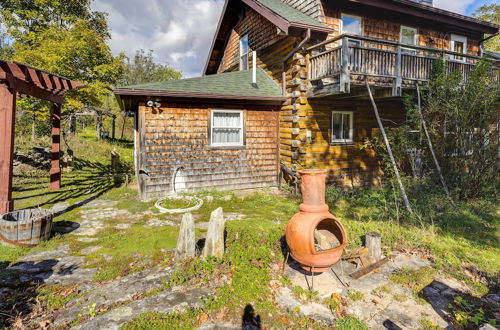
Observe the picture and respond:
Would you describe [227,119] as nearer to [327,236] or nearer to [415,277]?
[327,236]

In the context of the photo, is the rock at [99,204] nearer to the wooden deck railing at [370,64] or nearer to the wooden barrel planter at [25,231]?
the wooden barrel planter at [25,231]

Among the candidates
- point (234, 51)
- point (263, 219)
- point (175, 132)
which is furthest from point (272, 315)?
point (234, 51)

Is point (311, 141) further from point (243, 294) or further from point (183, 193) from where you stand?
point (243, 294)

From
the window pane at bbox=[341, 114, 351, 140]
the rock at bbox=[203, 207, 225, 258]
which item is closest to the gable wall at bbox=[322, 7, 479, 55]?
the window pane at bbox=[341, 114, 351, 140]

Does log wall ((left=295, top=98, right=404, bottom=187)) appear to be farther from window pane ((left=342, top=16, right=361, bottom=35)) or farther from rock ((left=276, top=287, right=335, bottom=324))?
rock ((left=276, top=287, right=335, bottom=324))

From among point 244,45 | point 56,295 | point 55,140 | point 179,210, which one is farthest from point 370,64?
point 55,140

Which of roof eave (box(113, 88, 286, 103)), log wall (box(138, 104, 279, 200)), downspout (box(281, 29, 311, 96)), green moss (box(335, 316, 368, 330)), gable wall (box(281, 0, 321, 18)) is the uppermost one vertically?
gable wall (box(281, 0, 321, 18))

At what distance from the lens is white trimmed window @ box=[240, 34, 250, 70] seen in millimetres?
13137

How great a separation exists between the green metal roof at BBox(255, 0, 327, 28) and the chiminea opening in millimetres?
6881

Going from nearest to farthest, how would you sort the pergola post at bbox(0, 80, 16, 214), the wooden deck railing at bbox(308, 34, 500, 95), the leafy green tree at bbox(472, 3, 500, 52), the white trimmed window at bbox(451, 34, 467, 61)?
the pergola post at bbox(0, 80, 16, 214)
the wooden deck railing at bbox(308, 34, 500, 95)
the white trimmed window at bbox(451, 34, 467, 61)
the leafy green tree at bbox(472, 3, 500, 52)

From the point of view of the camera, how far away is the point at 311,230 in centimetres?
394

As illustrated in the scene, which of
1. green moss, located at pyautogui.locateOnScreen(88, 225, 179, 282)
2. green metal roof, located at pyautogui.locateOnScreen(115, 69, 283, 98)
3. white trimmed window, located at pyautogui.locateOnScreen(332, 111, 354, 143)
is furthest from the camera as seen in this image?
white trimmed window, located at pyautogui.locateOnScreen(332, 111, 354, 143)

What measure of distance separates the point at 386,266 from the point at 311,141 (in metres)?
5.55

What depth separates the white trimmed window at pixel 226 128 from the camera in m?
9.52
